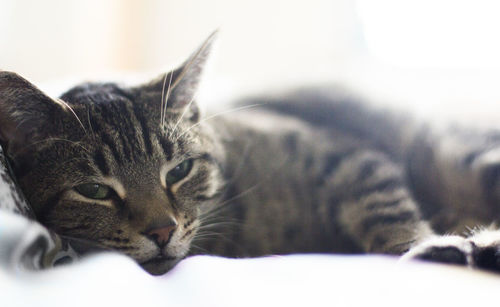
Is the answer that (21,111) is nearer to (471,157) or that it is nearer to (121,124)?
(121,124)

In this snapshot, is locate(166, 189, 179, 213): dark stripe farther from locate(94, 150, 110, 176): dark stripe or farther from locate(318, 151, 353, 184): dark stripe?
locate(318, 151, 353, 184): dark stripe

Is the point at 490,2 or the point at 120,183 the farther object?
the point at 490,2

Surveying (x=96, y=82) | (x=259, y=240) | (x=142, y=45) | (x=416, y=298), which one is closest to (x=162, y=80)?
(x=96, y=82)

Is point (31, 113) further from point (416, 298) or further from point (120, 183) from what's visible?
point (416, 298)

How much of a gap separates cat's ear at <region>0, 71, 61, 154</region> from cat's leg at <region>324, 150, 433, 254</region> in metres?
0.70

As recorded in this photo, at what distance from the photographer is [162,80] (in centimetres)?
98

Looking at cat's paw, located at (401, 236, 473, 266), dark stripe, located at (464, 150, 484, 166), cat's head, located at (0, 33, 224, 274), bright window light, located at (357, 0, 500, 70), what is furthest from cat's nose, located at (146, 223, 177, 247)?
bright window light, located at (357, 0, 500, 70)

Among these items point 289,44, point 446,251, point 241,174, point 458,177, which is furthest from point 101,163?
point 289,44

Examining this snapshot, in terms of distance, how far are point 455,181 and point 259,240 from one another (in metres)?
0.54

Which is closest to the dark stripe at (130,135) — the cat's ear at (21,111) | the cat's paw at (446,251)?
the cat's ear at (21,111)

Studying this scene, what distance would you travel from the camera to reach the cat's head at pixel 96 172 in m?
0.78

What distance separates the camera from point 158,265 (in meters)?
0.81

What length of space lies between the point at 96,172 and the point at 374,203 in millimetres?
653

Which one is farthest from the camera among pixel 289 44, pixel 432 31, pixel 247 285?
pixel 289 44
